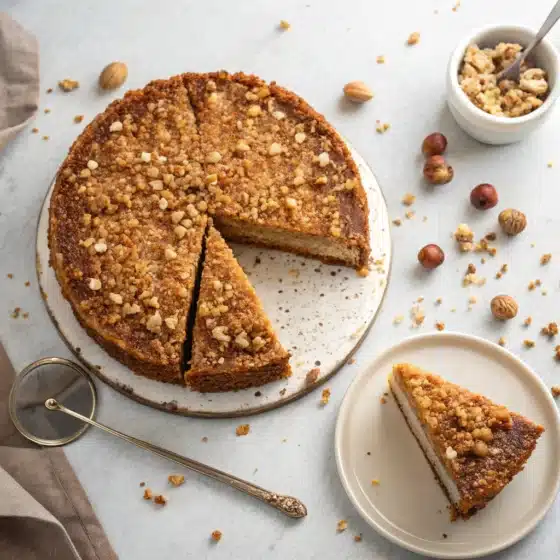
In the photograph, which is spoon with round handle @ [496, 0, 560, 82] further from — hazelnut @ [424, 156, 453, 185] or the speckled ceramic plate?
the speckled ceramic plate

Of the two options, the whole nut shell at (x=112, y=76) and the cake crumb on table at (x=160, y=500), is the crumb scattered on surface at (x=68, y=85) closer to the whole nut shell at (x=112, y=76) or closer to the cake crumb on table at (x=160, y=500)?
the whole nut shell at (x=112, y=76)

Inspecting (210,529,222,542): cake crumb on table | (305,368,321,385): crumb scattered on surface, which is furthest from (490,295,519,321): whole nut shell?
(210,529,222,542): cake crumb on table

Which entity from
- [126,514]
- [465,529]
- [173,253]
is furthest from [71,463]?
[465,529]

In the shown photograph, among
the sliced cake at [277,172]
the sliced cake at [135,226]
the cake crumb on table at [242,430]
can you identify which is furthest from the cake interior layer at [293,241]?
the cake crumb on table at [242,430]

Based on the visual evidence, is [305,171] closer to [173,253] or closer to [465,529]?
[173,253]

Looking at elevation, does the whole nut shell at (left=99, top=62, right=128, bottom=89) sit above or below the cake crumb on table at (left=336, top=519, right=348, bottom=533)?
above

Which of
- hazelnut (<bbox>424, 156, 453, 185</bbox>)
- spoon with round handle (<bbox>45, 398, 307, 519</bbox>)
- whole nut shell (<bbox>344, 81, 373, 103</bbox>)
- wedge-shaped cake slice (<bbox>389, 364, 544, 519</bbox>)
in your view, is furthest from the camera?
whole nut shell (<bbox>344, 81, 373, 103</bbox>)
